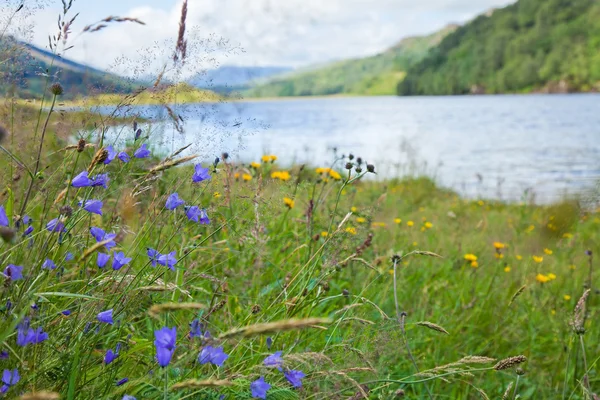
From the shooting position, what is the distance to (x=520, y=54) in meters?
83.9

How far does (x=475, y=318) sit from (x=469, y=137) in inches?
915

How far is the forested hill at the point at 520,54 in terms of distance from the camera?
254 ft

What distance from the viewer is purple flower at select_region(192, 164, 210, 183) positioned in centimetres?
148

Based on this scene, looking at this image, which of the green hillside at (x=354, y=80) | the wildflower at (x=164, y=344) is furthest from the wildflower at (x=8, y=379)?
the green hillside at (x=354, y=80)

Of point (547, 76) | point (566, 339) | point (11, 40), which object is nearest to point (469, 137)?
point (566, 339)

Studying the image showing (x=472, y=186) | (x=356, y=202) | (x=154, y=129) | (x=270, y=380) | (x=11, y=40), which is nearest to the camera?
(x=270, y=380)

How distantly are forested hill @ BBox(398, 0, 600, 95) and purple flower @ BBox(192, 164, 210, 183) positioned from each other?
8286 cm

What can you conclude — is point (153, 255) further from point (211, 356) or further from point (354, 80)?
point (354, 80)

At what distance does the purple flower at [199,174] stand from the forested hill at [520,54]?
8286 centimetres

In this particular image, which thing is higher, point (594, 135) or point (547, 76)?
point (547, 76)

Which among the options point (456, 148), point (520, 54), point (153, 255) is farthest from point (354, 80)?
point (153, 255)

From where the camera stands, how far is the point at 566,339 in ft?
10.1

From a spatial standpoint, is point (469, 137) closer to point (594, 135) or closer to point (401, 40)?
point (594, 135)

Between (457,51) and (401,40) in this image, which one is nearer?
(457,51)
